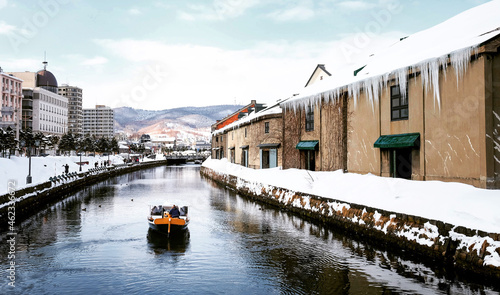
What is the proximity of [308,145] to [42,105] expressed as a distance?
114m

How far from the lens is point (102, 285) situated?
1339 cm

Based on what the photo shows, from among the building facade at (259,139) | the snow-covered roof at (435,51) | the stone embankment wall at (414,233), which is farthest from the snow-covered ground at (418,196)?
the building facade at (259,139)

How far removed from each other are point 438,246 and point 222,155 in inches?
2442

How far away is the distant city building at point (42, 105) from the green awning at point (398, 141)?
116509 mm

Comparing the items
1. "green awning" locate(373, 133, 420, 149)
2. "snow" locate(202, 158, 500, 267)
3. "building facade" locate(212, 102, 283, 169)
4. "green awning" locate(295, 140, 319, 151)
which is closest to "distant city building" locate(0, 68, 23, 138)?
"building facade" locate(212, 102, 283, 169)

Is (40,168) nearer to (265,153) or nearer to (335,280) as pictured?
(265,153)

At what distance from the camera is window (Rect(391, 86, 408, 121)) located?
22.2m

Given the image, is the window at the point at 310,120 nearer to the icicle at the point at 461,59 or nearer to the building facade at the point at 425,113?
the building facade at the point at 425,113

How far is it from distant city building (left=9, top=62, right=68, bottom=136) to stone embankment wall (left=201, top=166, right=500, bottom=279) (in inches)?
4489

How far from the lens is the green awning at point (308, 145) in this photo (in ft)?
104

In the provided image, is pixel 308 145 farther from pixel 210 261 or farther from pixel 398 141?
pixel 210 261

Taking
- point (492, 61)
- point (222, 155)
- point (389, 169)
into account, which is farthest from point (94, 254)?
point (222, 155)

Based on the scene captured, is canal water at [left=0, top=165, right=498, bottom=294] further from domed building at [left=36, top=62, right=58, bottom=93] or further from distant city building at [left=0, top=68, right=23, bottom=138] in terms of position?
domed building at [left=36, top=62, right=58, bottom=93]

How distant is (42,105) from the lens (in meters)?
120
